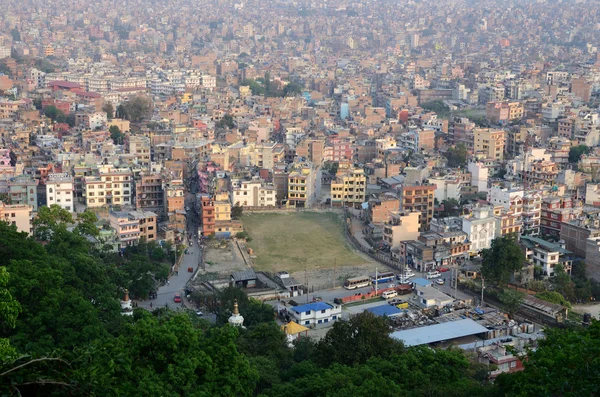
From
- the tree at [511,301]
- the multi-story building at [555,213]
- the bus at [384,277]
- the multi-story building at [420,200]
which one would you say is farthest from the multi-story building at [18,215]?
the multi-story building at [555,213]

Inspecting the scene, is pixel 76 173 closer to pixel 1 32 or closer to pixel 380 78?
pixel 380 78

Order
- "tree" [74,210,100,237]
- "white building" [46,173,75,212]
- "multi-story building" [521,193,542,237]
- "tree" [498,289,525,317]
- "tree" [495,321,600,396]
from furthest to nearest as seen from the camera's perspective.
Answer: "white building" [46,173,75,212]
"multi-story building" [521,193,542,237]
"tree" [74,210,100,237]
"tree" [498,289,525,317]
"tree" [495,321,600,396]

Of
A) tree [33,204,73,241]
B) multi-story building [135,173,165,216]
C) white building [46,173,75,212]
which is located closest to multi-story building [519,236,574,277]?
multi-story building [135,173,165,216]

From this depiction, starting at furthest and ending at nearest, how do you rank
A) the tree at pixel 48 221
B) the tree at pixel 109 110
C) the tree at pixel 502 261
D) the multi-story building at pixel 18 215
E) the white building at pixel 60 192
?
1. the tree at pixel 109 110
2. the white building at pixel 60 192
3. the multi-story building at pixel 18 215
4. the tree at pixel 48 221
5. the tree at pixel 502 261

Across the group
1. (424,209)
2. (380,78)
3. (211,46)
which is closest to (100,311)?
(424,209)

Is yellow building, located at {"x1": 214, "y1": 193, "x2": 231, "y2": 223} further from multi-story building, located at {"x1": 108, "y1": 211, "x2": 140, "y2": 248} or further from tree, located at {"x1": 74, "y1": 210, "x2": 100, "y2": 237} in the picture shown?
tree, located at {"x1": 74, "y1": 210, "x2": 100, "y2": 237}

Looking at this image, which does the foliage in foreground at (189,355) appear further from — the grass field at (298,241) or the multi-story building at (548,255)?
the multi-story building at (548,255)
